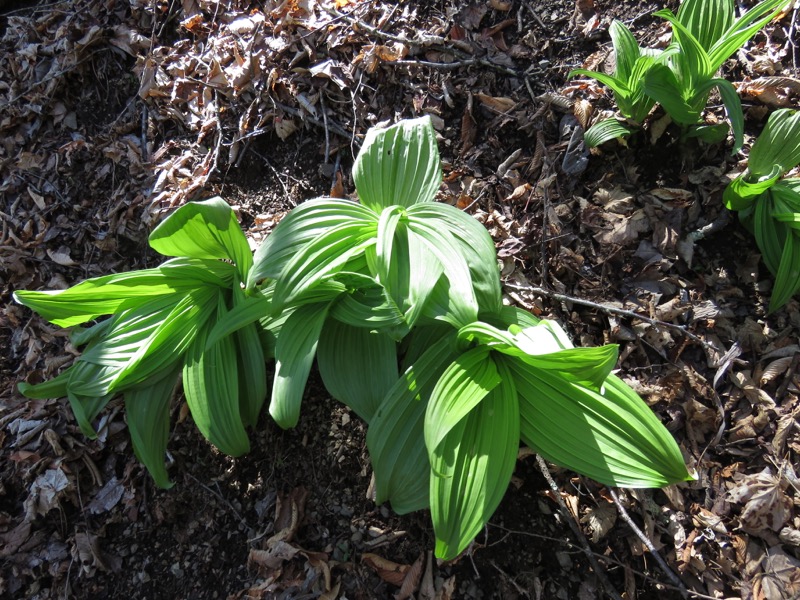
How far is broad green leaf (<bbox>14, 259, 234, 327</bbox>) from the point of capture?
2000 mm

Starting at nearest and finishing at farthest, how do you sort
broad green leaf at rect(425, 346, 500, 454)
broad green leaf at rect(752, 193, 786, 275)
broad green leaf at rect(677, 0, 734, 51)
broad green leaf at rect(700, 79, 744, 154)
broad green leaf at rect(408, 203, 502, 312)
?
broad green leaf at rect(425, 346, 500, 454)
broad green leaf at rect(408, 203, 502, 312)
broad green leaf at rect(700, 79, 744, 154)
broad green leaf at rect(752, 193, 786, 275)
broad green leaf at rect(677, 0, 734, 51)

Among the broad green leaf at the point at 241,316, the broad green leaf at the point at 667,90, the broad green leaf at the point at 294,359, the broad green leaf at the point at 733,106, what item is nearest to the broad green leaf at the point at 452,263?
the broad green leaf at the point at 294,359

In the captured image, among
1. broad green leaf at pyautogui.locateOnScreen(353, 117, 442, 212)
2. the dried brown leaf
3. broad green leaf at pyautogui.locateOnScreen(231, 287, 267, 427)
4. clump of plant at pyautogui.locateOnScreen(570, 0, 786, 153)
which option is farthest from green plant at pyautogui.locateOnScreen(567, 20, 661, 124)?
the dried brown leaf

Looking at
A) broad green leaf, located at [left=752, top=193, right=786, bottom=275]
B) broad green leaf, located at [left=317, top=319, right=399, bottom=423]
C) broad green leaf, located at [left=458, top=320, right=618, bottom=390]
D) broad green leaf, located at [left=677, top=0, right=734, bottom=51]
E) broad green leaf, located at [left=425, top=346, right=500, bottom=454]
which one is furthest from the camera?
broad green leaf, located at [left=677, top=0, right=734, bottom=51]

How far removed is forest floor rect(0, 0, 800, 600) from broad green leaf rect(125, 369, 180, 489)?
34 cm

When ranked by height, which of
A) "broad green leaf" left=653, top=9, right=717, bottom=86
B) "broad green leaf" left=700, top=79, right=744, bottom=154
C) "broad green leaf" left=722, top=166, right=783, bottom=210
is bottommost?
"broad green leaf" left=722, top=166, right=783, bottom=210

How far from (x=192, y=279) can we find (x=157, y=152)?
1411 mm

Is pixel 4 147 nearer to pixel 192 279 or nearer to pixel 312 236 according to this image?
pixel 192 279

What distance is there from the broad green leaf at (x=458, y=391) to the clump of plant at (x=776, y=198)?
1317mm

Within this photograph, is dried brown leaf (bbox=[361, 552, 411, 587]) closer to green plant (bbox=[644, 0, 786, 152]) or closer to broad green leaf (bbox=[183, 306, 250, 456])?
broad green leaf (bbox=[183, 306, 250, 456])

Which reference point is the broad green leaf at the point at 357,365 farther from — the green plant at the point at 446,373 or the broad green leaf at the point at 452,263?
the broad green leaf at the point at 452,263

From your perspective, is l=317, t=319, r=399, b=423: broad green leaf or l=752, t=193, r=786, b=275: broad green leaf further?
l=752, t=193, r=786, b=275: broad green leaf

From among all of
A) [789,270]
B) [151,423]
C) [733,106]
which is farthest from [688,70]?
[151,423]

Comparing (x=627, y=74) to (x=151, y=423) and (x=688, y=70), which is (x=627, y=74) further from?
(x=151, y=423)
